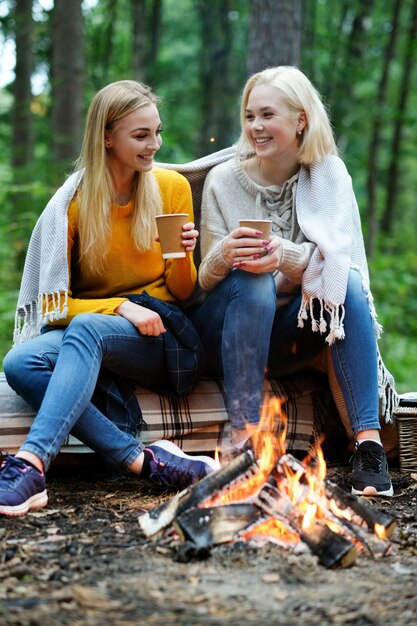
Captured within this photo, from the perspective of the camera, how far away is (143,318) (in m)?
3.49

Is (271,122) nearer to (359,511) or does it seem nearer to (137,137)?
(137,137)

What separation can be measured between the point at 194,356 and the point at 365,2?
1075 cm

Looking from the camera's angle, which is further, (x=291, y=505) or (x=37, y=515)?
(x=37, y=515)

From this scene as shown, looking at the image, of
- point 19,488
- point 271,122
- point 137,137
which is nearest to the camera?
point 19,488

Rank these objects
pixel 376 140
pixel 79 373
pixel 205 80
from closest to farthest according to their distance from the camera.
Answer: pixel 79 373, pixel 376 140, pixel 205 80

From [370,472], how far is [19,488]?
1412mm

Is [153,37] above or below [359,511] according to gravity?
above

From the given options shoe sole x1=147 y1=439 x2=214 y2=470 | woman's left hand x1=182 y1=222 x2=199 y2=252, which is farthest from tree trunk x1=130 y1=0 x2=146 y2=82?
shoe sole x1=147 y1=439 x2=214 y2=470

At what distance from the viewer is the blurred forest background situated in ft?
25.8

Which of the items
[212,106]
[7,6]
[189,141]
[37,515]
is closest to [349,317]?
[37,515]

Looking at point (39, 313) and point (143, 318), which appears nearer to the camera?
point (143, 318)

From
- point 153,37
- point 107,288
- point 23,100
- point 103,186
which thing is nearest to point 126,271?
point 107,288

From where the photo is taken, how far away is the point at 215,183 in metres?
3.92

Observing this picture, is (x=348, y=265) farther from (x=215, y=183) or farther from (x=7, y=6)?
(x=7, y=6)
